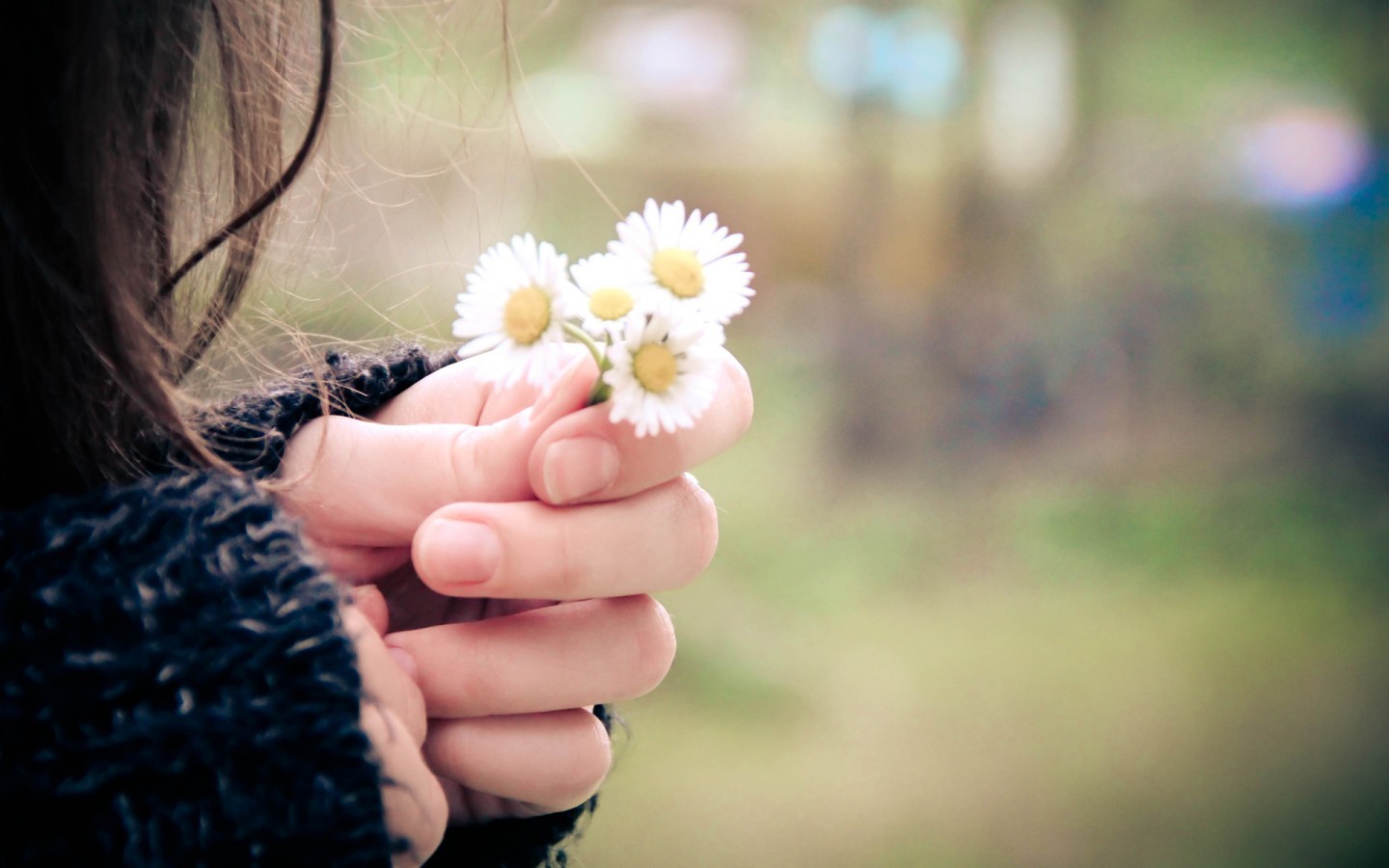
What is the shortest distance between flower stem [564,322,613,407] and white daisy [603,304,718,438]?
0.6 inches

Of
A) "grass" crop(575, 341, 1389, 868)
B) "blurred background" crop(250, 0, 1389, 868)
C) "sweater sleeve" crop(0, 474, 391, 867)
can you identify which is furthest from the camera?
"blurred background" crop(250, 0, 1389, 868)

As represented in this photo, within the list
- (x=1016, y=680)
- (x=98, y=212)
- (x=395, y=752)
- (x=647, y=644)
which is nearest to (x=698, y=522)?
(x=647, y=644)

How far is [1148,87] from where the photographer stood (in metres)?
3.10

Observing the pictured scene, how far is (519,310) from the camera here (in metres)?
0.38

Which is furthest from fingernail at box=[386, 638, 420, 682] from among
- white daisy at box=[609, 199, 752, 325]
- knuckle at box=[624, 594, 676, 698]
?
white daisy at box=[609, 199, 752, 325]

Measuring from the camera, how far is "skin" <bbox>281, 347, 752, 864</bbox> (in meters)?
0.42

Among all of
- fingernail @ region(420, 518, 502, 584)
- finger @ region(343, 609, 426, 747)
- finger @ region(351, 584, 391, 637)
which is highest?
fingernail @ region(420, 518, 502, 584)

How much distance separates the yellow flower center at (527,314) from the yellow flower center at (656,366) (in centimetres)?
4

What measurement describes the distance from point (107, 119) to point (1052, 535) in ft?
8.65

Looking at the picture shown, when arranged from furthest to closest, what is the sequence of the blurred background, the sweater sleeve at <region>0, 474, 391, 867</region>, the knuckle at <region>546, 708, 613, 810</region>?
1. the blurred background
2. the knuckle at <region>546, 708, 613, 810</region>
3. the sweater sleeve at <region>0, 474, 391, 867</region>

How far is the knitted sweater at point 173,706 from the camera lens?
0.36m

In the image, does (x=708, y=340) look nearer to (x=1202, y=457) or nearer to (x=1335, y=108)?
(x=1202, y=457)

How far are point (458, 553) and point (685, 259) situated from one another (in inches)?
6.3

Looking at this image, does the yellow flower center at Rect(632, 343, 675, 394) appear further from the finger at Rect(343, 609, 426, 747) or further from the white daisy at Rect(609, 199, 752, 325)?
the finger at Rect(343, 609, 426, 747)
